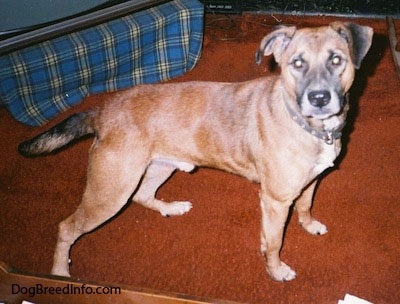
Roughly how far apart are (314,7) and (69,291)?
14.9 feet

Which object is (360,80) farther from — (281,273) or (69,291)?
(69,291)

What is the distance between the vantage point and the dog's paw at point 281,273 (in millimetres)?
2875

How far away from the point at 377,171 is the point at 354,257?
88 centimetres

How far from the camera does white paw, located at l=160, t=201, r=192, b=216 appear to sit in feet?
11.2

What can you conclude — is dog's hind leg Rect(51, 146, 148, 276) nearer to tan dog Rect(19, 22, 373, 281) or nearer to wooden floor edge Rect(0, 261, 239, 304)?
tan dog Rect(19, 22, 373, 281)

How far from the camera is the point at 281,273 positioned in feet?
9.45

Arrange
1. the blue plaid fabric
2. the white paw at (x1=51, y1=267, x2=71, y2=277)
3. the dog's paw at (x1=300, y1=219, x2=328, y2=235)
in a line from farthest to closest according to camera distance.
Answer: the blue plaid fabric
the dog's paw at (x1=300, y1=219, x2=328, y2=235)
the white paw at (x1=51, y1=267, x2=71, y2=277)

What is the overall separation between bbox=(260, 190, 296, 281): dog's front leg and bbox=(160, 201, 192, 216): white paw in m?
0.84

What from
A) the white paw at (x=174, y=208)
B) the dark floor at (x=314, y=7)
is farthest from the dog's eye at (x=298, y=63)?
the dark floor at (x=314, y=7)

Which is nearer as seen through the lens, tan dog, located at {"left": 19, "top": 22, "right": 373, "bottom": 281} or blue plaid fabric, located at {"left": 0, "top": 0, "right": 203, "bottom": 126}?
tan dog, located at {"left": 19, "top": 22, "right": 373, "bottom": 281}

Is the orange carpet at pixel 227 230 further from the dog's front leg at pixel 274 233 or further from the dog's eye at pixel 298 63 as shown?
the dog's eye at pixel 298 63

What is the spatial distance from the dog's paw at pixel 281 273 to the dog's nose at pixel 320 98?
1254 millimetres

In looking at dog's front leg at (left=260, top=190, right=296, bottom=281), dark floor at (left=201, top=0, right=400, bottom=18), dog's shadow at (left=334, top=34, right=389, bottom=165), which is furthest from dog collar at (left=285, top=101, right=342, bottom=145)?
dark floor at (left=201, top=0, right=400, bottom=18)

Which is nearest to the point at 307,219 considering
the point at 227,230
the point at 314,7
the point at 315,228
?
the point at 315,228
